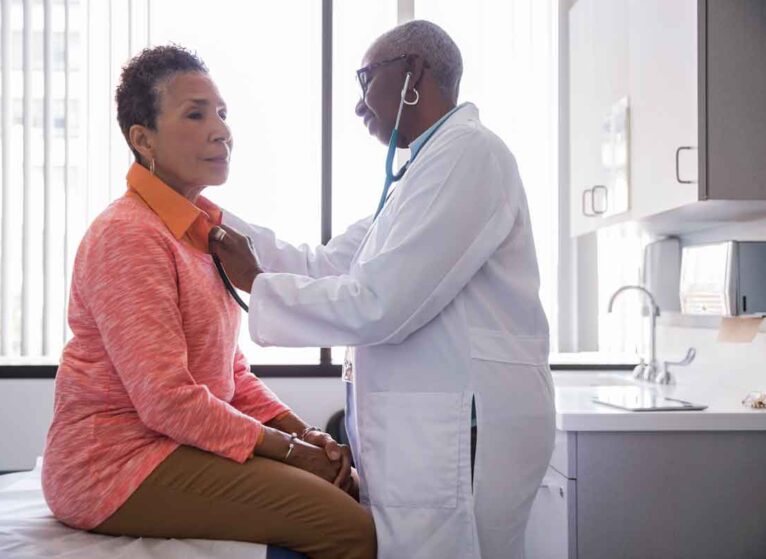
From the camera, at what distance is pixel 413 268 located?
1.27 metres

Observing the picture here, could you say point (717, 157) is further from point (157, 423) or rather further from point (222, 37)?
point (222, 37)

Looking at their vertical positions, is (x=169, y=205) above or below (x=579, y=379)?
above

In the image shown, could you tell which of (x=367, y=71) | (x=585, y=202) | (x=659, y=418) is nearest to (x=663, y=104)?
(x=585, y=202)

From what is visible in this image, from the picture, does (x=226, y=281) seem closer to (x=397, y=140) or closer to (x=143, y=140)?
(x=143, y=140)

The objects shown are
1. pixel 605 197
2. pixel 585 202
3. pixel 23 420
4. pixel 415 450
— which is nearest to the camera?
pixel 415 450

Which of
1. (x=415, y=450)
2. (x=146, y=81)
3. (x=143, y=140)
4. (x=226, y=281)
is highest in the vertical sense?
(x=146, y=81)

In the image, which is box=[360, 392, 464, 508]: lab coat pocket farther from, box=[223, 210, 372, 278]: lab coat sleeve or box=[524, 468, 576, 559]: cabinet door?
box=[524, 468, 576, 559]: cabinet door

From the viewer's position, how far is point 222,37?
119 inches

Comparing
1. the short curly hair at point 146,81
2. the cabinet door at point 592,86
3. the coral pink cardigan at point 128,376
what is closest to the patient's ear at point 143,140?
the short curly hair at point 146,81

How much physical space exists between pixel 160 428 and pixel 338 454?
0.35 m

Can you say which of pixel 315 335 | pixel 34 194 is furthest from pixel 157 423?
pixel 34 194

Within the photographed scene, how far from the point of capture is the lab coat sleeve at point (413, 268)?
4.18ft

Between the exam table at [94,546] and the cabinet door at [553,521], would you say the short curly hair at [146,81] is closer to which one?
the exam table at [94,546]

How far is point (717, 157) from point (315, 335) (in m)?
1.10
